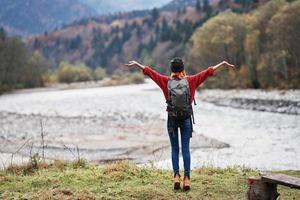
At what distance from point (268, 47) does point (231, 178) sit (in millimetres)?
55017

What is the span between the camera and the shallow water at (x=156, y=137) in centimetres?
2107

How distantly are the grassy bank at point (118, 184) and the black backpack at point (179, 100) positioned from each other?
165 centimetres

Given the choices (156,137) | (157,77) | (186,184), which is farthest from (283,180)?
(156,137)

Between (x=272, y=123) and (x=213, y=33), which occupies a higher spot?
(x=213, y=33)

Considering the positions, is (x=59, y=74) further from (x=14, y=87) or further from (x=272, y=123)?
(x=272, y=123)

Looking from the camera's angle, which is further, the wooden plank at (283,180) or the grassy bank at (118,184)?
the grassy bank at (118,184)

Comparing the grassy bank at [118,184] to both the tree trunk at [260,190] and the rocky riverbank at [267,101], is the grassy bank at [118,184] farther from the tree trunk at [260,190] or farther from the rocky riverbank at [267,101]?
the rocky riverbank at [267,101]

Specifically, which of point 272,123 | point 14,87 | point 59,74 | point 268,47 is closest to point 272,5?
point 268,47

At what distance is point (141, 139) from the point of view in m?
28.6

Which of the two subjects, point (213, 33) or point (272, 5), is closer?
point (272, 5)

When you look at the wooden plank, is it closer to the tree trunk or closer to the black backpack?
the tree trunk

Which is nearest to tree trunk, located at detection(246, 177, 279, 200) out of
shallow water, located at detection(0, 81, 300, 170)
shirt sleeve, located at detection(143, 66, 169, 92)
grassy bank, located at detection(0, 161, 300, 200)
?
grassy bank, located at detection(0, 161, 300, 200)

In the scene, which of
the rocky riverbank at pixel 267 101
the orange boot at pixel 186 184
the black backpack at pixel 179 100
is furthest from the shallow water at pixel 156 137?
the black backpack at pixel 179 100

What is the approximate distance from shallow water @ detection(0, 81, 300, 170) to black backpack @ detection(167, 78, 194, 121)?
497 cm
